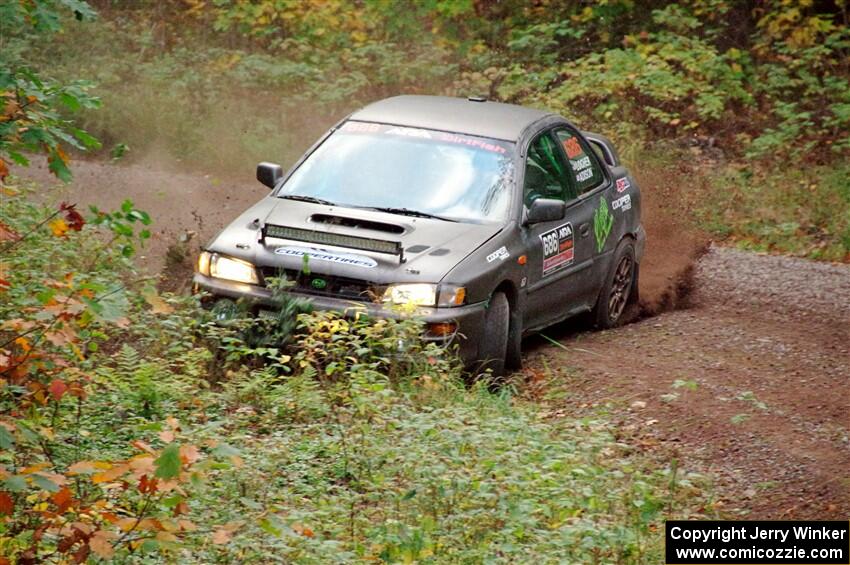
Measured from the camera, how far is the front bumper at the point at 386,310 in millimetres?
7637

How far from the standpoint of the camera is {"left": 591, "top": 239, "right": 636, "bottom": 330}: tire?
10.1 meters

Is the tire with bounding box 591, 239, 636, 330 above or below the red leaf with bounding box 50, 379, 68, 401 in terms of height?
below

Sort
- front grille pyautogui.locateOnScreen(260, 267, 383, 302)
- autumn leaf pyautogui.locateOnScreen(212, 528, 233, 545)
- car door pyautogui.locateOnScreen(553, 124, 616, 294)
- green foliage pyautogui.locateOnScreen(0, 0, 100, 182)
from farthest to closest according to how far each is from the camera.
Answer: car door pyautogui.locateOnScreen(553, 124, 616, 294) < front grille pyautogui.locateOnScreen(260, 267, 383, 302) < green foliage pyautogui.locateOnScreen(0, 0, 100, 182) < autumn leaf pyautogui.locateOnScreen(212, 528, 233, 545)

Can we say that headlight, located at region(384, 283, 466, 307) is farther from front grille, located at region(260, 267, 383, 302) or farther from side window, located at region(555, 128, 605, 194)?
side window, located at region(555, 128, 605, 194)

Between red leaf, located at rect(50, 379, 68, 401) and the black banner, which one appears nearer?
red leaf, located at rect(50, 379, 68, 401)

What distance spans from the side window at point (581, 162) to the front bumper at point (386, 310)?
6.78ft

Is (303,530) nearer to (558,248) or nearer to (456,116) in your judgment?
(558,248)

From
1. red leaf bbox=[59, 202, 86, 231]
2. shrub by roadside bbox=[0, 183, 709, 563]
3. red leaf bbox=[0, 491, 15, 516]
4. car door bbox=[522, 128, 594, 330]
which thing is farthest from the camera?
car door bbox=[522, 128, 594, 330]

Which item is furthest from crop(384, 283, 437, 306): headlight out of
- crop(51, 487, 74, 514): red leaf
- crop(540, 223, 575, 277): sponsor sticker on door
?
crop(51, 487, 74, 514): red leaf

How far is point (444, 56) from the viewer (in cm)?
1833

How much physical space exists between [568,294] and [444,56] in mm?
9549

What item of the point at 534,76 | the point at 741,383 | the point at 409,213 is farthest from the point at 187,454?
the point at 534,76

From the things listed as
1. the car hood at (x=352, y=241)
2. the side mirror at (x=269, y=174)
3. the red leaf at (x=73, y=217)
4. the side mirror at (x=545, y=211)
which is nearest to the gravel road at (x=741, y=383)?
the side mirror at (x=545, y=211)

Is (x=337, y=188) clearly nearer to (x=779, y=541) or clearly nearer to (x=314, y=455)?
(x=314, y=455)
